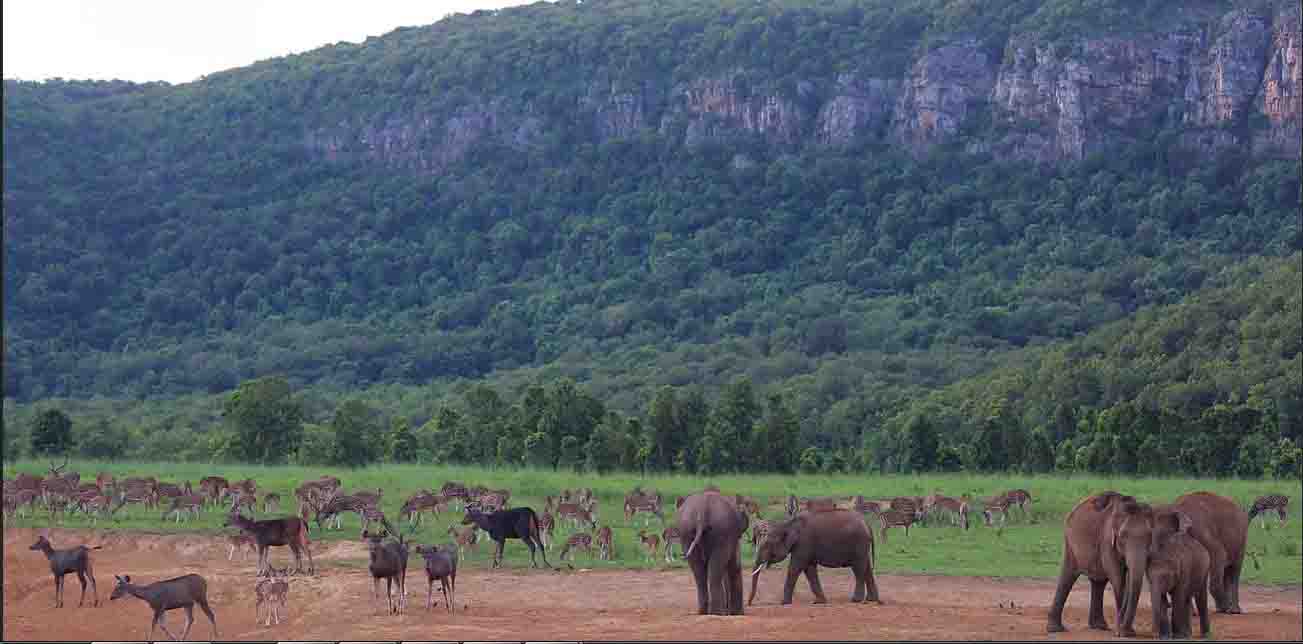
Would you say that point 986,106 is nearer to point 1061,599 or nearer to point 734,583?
point 734,583

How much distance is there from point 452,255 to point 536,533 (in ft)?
287

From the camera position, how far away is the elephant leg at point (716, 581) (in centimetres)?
1745

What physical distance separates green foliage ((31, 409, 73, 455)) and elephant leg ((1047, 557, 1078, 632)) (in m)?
31.7

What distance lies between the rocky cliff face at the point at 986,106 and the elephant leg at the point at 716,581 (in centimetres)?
8329

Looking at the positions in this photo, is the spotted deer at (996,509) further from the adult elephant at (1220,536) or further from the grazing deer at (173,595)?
the grazing deer at (173,595)

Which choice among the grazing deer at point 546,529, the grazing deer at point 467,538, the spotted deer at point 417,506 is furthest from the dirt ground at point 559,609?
the grazing deer at point 546,529

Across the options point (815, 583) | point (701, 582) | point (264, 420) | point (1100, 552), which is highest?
point (264, 420)

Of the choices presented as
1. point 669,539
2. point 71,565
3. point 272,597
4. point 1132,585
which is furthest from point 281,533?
point 1132,585

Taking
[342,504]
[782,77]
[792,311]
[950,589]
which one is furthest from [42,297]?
[950,589]

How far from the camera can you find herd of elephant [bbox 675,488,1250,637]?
15578 millimetres

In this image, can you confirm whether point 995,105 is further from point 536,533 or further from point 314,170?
point 536,533

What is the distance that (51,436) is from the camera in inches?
1688

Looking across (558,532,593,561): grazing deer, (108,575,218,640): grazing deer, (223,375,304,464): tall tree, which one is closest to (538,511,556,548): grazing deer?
(558,532,593,561): grazing deer

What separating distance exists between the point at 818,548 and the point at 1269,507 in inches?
390
